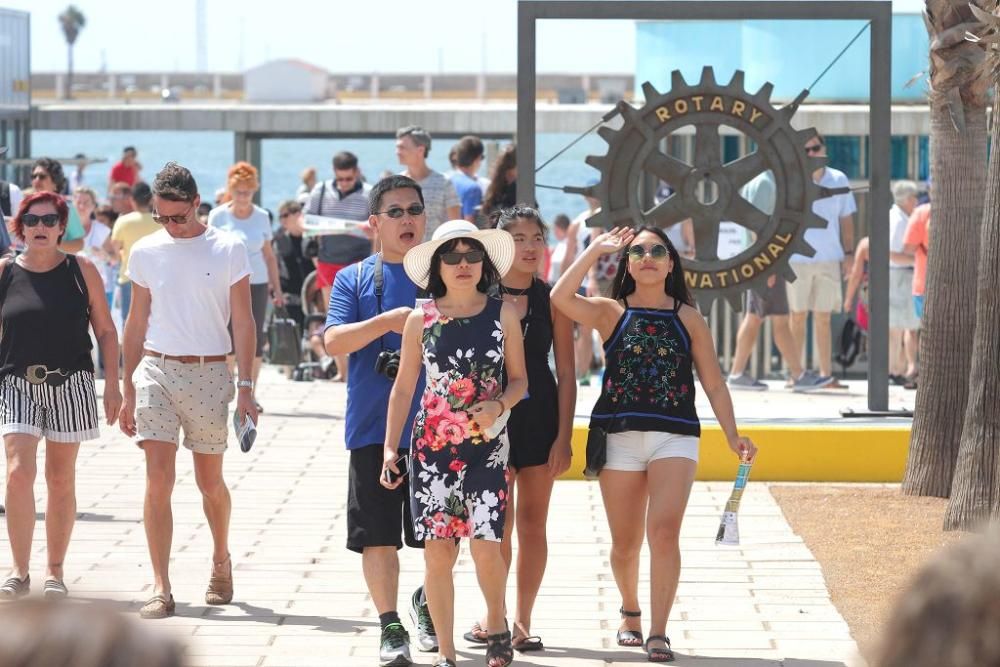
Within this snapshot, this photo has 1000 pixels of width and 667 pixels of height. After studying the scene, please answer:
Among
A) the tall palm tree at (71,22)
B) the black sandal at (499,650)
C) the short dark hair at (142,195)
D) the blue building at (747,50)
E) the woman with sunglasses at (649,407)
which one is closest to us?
the black sandal at (499,650)

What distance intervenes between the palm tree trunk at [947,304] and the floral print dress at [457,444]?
160 inches

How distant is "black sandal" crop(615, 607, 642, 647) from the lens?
590cm

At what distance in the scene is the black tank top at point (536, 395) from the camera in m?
5.82

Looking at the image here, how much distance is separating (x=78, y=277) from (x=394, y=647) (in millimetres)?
2140

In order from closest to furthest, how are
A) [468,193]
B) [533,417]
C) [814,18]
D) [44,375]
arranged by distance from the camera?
1. [533,417]
2. [44,375]
3. [814,18]
4. [468,193]

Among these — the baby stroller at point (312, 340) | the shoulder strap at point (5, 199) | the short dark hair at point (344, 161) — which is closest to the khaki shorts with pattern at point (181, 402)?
the shoulder strap at point (5, 199)

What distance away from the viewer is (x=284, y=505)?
28.3 ft

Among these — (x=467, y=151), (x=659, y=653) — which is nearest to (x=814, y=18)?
(x=467, y=151)

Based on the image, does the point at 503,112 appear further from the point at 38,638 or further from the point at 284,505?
the point at 38,638

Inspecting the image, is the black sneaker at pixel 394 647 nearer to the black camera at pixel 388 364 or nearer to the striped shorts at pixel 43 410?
the black camera at pixel 388 364

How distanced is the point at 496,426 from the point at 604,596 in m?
1.61

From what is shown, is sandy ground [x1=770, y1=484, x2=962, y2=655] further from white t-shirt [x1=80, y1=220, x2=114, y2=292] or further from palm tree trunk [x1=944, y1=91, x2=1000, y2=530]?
white t-shirt [x1=80, y1=220, x2=114, y2=292]

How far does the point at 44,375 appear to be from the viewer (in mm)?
6582

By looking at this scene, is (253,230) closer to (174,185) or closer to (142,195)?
(142,195)
